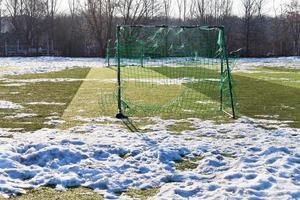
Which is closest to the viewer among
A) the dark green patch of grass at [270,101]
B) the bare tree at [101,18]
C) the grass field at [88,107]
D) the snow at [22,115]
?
the grass field at [88,107]

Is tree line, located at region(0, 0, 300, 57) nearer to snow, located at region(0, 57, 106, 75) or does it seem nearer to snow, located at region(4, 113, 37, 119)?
snow, located at region(0, 57, 106, 75)

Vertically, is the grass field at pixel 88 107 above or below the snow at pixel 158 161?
above

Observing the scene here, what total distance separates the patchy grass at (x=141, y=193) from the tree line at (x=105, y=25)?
4414cm

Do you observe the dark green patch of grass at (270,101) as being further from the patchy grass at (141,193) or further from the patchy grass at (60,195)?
the patchy grass at (60,195)

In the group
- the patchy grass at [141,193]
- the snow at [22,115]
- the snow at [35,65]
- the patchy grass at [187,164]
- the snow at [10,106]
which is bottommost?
the patchy grass at [141,193]

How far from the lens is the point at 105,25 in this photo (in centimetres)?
5284

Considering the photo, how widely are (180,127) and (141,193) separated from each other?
3863 mm

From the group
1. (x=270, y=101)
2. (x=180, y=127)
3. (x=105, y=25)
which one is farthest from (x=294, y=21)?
(x=180, y=127)

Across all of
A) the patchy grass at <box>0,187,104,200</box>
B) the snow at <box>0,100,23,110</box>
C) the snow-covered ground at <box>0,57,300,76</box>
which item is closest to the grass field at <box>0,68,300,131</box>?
the snow at <box>0,100,23,110</box>

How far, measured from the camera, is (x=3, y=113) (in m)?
10.5

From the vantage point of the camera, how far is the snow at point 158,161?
5.33 meters

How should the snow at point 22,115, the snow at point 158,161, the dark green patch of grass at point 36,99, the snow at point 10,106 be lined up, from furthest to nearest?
the snow at point 10,106 → the snow at point 22,115 → the dark green patch of grass at point 36,99 → the snow at point 158,161

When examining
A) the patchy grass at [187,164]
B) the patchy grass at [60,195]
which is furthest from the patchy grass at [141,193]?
the patchy grass at [187,164]

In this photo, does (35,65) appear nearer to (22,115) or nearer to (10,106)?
(10,106)
